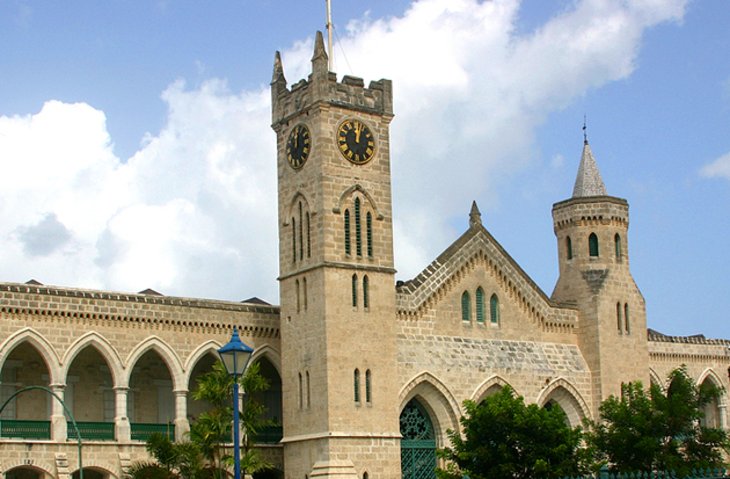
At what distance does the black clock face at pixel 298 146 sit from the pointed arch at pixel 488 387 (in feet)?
37.6

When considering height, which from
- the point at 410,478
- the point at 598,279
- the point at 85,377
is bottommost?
the point at 410,478

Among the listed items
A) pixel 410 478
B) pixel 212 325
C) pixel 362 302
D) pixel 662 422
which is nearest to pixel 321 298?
pixel 362 302

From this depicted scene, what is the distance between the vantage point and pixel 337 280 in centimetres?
4528

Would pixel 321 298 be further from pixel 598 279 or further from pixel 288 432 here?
pixel 598 279

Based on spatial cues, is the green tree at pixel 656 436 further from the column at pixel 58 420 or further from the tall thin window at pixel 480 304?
the column at pixel 58 420

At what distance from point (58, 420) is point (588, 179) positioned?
26.2 m

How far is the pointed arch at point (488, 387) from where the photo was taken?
49.3m

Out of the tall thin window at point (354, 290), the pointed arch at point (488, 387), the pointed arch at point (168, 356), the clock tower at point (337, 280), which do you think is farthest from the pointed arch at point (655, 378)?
the pointed arch at point (168, 356)

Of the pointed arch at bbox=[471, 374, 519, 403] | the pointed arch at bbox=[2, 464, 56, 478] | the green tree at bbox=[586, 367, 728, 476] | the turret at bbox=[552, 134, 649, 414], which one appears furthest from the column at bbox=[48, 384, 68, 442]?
the turret at bbox=[552, 134, 649, 414]

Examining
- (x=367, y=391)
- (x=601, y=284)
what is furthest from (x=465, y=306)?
(x=367, y=391)

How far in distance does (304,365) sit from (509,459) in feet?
30.3

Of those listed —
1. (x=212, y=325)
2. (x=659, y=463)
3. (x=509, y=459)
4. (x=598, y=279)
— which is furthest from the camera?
(x=598, y=279)

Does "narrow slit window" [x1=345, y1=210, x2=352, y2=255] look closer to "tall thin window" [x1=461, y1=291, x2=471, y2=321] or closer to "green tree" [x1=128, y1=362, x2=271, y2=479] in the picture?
"tall thin window" [x1=461, y1=291, x2=471, y2=321]

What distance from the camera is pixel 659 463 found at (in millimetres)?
43875
